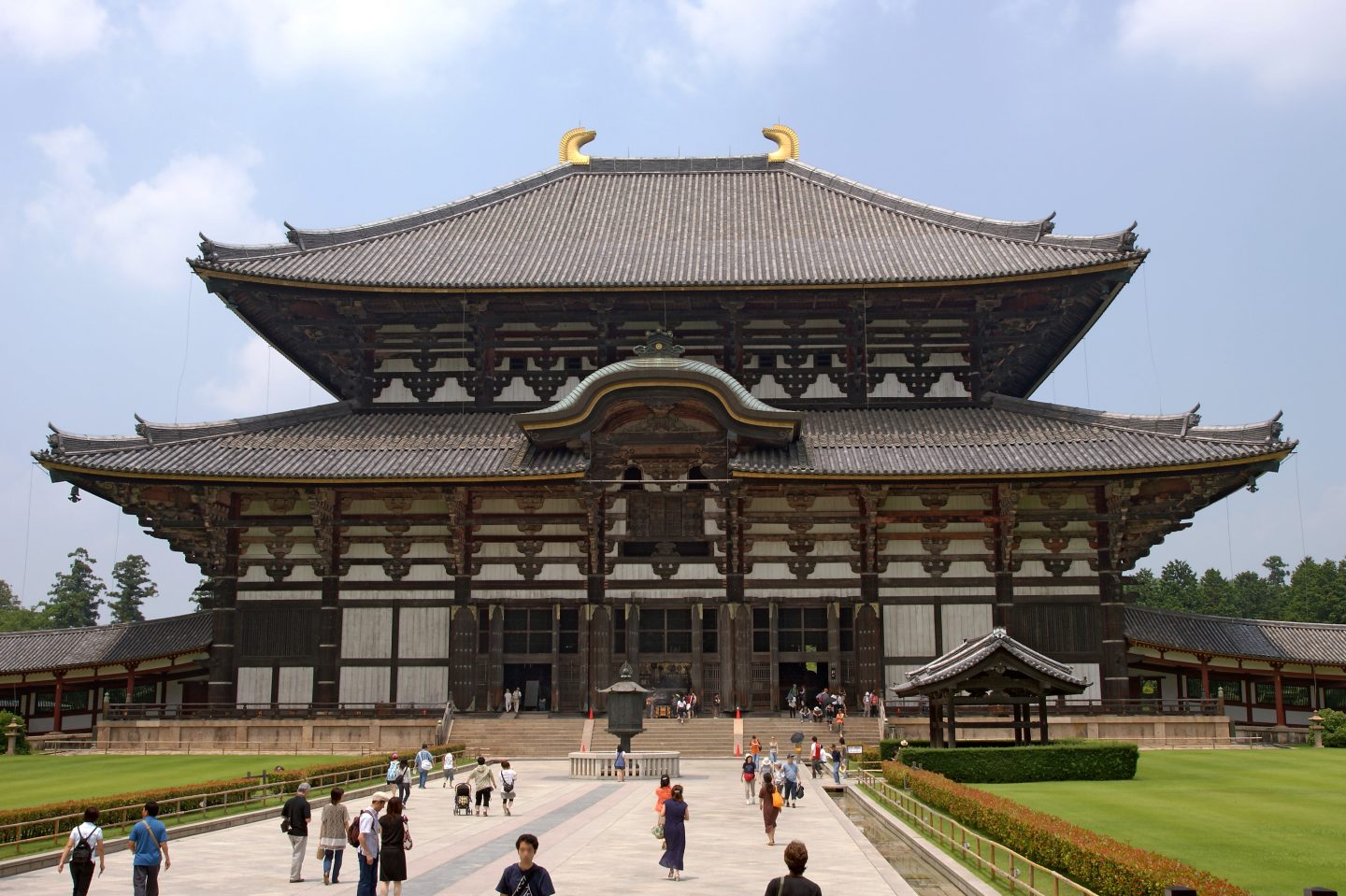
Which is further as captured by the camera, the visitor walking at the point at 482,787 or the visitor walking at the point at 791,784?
the visitor walking at the point at 791,784

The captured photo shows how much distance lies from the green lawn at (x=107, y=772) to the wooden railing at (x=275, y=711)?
2167mm

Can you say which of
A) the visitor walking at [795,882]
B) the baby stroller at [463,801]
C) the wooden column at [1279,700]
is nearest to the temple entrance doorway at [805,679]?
the wooden column at [1279,700]

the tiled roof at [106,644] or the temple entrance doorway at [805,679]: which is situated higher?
the tiled roof at [106,644]

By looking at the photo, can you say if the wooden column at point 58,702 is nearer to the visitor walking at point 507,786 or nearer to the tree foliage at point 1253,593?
the visitor walking at point 507,786

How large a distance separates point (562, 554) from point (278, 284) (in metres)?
13.7

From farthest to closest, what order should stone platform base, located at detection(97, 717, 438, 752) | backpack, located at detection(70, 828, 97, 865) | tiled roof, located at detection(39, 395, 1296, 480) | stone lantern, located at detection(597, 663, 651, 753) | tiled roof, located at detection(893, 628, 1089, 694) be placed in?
tiled roof, located at detection(39, 395, 1296, 480) → stone platform base, located at detection(97, 717, 438, 752) → stone lantern, located at detection(597, 663, 651, 753) → tiled roof, located at detection(893, 628, 1089, 694) → backpack, located at detection(70, 828, 97, 865)

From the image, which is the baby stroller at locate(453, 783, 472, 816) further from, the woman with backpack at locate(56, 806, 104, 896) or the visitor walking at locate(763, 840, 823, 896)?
the visitor walking at locate(763, 840, 823, 896)

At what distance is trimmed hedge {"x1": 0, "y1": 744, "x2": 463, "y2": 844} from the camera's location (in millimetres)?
20750

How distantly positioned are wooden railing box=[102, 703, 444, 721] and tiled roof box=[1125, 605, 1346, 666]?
25.2 metres

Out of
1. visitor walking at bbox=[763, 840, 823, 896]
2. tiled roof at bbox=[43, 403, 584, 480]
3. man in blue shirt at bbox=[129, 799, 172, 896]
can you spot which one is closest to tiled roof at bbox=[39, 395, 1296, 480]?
tiled roof at bbox=[43, 403, 584, 480]

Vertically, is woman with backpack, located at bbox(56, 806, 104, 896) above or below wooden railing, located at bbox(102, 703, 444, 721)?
below

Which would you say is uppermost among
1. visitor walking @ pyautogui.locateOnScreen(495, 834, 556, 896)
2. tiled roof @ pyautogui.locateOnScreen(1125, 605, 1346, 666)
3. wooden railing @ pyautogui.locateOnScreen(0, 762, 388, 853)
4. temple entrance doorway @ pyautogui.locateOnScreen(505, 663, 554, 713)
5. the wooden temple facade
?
the wooden temple facade

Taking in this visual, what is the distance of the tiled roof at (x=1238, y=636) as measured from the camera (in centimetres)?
4556

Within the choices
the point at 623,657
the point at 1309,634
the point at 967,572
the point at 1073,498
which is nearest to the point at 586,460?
the point at 623,657
